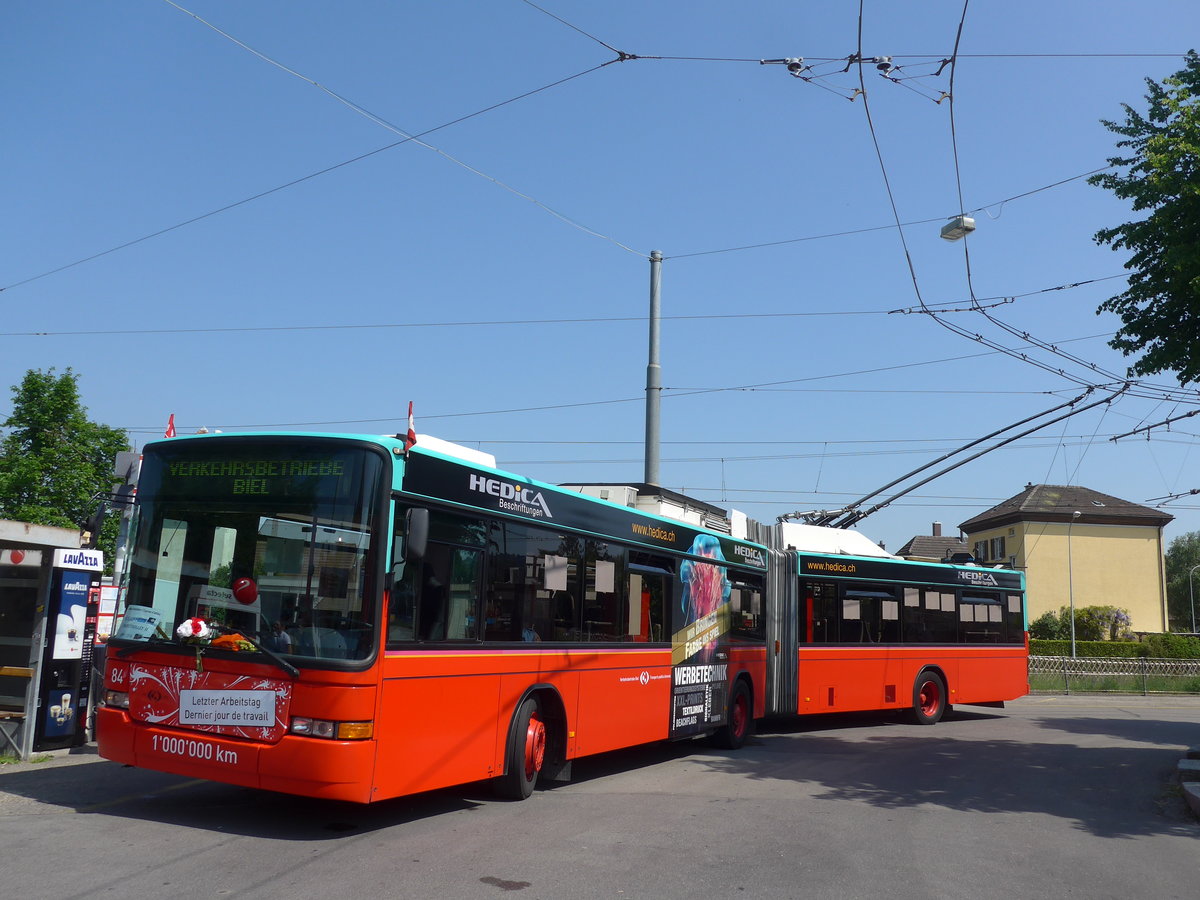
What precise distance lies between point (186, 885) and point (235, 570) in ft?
7.84

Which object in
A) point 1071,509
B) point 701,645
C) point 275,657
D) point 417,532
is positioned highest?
point 1071,509

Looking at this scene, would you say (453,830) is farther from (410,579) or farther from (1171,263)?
(1171,263)

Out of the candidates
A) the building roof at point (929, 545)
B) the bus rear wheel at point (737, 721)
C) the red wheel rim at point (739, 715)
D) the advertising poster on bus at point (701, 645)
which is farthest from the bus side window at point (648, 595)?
the building roof at point (929, 545)

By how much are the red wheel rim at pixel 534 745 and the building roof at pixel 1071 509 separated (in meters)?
58.0

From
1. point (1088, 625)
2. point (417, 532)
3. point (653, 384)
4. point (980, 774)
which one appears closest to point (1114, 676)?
A: point (1088, 625)

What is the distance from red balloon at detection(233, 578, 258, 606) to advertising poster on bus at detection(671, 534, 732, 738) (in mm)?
6250

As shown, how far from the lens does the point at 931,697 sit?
19.8 m

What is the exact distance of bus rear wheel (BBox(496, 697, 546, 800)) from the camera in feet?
30.8

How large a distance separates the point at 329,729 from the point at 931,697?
15005 millimetres

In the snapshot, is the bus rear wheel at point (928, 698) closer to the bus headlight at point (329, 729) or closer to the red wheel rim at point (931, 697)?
the red wheel rim at point (931, 697)

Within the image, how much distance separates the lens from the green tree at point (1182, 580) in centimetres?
10675

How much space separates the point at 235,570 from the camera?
7918 mm

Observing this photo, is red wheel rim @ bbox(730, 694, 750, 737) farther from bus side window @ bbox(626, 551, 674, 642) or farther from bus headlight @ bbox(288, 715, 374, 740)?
bus headlight @ bbox(288, 715, 374, 740)

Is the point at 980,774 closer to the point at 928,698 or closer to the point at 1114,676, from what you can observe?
the point at 928,698
